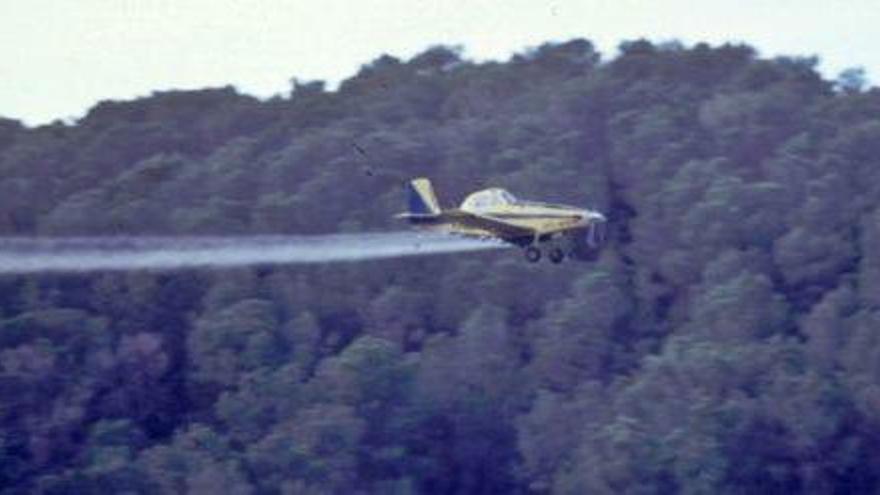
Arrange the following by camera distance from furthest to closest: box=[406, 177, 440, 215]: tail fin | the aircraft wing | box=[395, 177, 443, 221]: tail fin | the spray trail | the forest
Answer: the forest, the spray trail, the aircraft wing, box=[406, 177, 440, 215]: tail fin, box=[395, 177, 443, 221]: tail fin

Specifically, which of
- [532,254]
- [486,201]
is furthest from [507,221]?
[532,254]

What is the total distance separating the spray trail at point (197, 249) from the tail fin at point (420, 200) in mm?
6623

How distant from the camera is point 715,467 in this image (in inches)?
2121

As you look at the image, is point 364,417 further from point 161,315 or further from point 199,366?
point 161,315

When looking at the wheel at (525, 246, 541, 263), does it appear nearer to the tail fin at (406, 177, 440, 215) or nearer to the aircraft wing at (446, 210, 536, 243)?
the aircraft wing at (446, 210, 536, 243)

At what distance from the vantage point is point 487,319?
62250mm

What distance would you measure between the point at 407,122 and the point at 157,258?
19.3m

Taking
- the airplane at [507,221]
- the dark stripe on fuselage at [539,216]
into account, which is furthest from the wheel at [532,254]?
the dark stripe on fuselage at [539,216]

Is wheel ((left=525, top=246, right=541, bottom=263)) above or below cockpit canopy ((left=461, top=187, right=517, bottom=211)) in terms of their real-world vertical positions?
below

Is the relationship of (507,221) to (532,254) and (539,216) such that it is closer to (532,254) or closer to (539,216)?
(539,216)

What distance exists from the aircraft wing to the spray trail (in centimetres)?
663

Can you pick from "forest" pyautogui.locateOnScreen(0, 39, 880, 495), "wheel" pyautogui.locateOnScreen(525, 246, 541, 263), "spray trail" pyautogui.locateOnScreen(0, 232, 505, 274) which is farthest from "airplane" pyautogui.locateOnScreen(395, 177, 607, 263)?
"forest" pyautogui.locateOnScreen(0, 39, 880, 495)

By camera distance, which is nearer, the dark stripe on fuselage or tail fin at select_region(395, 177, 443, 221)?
tail fin at select_region(395, 177, 443, 221)

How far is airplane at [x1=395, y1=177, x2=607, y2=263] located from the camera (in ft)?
132
